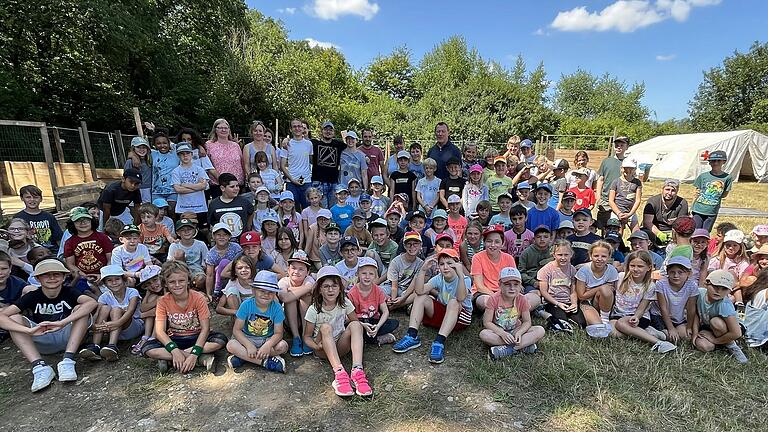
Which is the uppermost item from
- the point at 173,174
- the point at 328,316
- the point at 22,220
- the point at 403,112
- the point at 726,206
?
the point at 403,112

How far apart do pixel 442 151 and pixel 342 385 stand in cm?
481

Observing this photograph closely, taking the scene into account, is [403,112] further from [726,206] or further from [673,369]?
[673,369]

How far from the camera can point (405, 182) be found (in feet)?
22.8

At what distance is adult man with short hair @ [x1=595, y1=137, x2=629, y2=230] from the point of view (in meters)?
6.93

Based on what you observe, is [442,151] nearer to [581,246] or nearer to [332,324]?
[581,246]

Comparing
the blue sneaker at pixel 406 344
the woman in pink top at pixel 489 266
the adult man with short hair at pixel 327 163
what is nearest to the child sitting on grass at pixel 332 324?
the blue sneaker at pixel 406 344

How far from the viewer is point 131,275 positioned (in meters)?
4.48

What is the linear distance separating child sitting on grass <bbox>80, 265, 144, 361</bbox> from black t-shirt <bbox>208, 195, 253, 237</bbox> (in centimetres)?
147

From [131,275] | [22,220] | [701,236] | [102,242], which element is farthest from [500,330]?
[22,220]

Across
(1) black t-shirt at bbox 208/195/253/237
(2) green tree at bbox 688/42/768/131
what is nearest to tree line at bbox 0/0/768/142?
(2) green tree at bbox 688/42/768/131

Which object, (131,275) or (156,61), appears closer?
(131,275)

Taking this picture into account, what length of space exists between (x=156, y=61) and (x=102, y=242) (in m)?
16.9

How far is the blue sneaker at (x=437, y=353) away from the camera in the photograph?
3.83 metres

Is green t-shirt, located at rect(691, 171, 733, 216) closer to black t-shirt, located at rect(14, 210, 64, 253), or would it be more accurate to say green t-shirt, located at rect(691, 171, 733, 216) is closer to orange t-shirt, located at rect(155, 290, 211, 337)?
orange t-shirt, located at rect(155, 290, 211, 337)
